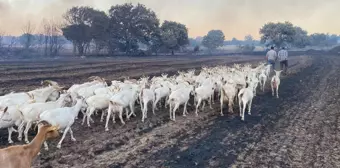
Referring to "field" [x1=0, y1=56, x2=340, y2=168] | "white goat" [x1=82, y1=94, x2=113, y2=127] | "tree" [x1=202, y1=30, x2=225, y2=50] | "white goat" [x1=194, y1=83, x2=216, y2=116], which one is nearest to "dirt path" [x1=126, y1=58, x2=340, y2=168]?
"field" [x1=0, y1=56, x2=340, y2=168]

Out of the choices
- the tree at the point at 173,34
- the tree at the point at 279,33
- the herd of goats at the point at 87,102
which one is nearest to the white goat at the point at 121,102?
the herd of goats at the point at 87,102

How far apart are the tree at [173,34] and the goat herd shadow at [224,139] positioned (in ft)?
176

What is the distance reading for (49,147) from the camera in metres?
10.2

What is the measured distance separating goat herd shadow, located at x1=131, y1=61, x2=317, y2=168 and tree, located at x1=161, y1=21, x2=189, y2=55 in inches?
2112

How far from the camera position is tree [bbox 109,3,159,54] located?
68.1m

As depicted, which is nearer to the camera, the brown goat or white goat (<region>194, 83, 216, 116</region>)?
the brown goat

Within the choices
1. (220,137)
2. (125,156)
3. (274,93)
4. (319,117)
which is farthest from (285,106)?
(125,156)

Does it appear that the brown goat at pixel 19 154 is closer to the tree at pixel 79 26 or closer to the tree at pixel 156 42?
the tree at pixel 79 26

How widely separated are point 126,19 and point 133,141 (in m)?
59.8

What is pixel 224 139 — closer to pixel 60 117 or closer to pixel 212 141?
pixel 212 141

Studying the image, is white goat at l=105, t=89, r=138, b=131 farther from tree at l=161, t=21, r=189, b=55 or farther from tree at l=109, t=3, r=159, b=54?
tree at l=161, t=21, r=189, b=55

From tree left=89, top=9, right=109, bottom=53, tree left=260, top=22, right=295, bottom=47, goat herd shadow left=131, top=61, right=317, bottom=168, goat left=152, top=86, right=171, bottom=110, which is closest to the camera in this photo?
goat herd shadow left=131, top=61, right=317, bottom=168

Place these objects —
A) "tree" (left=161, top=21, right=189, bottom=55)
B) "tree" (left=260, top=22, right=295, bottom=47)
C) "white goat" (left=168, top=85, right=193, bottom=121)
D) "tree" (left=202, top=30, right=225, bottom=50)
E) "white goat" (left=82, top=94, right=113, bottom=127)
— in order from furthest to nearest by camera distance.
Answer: "tree" (left=202, top=30, right=225, bottom=50), "tree" (left=260, top=22, right=295, bottom=47), "tree" (left=161, top=21, right=189, bottom=55), "white goat" (left=168, top=85, right=193, bottom=121), "white goat" (left=82, top=94, right=113, bottom=127)

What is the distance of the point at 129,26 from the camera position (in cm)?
6856
